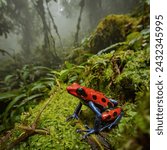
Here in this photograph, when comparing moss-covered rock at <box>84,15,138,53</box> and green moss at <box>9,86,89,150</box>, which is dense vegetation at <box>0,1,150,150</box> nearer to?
green moss at <box>9,86,89,150</box>

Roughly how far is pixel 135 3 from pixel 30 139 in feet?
18.4

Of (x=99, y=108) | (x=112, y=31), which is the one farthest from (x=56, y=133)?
(x=112, y=31)

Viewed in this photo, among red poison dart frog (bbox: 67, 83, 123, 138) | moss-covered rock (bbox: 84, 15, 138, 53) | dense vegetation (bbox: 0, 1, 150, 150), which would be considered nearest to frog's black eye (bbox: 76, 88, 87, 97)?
red poison dart frog (bbox: 67, 83, 123, 138)

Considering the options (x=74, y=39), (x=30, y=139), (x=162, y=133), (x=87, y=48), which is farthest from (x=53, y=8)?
(x=162, y=133)

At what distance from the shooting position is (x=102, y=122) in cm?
147

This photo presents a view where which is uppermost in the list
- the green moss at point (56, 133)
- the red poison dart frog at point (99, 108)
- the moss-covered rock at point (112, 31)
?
the moss-covered rock at point (112, 31)

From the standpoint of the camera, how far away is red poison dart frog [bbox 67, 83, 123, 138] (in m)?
1.42

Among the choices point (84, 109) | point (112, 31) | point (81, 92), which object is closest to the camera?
point (81, 92)

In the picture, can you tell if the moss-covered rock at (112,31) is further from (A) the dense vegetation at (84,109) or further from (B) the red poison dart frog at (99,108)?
(B) the red poison dart frog at (99,108)

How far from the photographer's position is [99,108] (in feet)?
5.00

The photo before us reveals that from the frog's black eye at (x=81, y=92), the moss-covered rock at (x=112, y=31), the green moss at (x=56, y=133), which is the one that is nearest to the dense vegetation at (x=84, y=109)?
the green moss at (x=56, y=133)

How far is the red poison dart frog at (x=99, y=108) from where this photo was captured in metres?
1.42

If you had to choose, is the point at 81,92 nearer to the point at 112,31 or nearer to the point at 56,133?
the point at 56,133

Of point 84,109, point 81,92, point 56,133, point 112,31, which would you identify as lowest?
point 56,133
